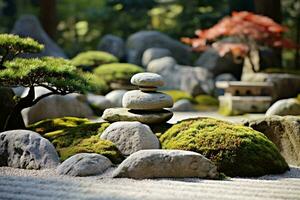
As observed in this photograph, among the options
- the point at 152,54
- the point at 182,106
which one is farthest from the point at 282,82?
the point at 152,54

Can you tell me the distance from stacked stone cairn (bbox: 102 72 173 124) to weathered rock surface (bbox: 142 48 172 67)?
8168 mm

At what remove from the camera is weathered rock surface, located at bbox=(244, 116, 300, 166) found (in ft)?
21.8

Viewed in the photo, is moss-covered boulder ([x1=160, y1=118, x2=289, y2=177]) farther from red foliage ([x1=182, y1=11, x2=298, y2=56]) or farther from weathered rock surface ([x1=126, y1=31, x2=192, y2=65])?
weathered rock surface ([x1=126, y1=31, x2=192, y2=65])

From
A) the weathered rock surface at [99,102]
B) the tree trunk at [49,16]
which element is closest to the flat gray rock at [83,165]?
the weathered rock surface at [99,102]

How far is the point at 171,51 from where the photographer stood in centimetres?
1612

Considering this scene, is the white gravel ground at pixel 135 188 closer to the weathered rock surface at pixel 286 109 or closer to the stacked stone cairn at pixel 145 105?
the stacked stone cairn at pixel 145 105

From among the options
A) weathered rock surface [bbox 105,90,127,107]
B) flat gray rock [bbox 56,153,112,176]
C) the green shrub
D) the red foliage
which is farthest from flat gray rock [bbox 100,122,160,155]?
the green shrub

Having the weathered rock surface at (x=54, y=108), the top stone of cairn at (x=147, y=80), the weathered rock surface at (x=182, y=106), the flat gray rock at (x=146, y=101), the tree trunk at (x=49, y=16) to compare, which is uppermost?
the tree trunk at (x=49, y=16)

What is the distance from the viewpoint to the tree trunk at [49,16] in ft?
52.7

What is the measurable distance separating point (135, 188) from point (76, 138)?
6.33 ft

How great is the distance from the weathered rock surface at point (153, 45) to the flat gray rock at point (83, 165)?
403 inches

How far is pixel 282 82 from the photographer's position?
11758 mm

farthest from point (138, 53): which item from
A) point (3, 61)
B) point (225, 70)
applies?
point (3, 61)

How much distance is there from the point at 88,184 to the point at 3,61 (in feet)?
9.44
